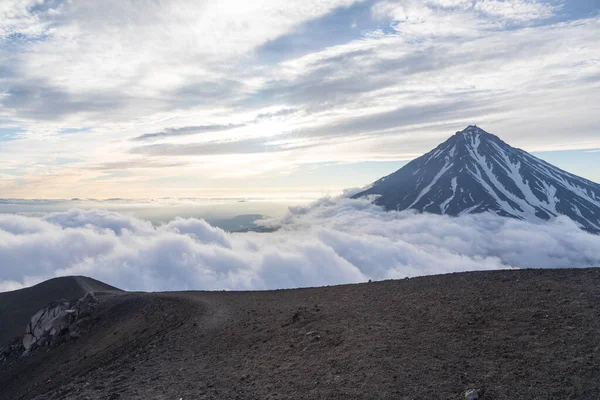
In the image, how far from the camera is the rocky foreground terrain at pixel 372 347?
9.49m

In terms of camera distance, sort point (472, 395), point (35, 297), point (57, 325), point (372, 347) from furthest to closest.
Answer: point (35, 297) < point (57, 325) < point (372, 347) < point (472, 395)

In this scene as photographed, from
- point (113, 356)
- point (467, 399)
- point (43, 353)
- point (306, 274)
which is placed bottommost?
point (306, 274)

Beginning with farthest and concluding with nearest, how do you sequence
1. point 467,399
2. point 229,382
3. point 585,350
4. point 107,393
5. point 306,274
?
point 306,274 < point 107,393 < point 229,382 < point 585,350 < point 467,399

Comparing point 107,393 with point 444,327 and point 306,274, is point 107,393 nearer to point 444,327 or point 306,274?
point 444,327

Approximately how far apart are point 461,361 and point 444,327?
2.71 meters

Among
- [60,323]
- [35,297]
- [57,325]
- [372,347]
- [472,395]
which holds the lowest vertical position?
[35,297]

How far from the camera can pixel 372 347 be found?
1216 cm

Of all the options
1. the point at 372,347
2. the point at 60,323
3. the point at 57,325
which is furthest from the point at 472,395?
the point at 57,325

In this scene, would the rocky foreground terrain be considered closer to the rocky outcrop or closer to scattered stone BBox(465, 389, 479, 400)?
scattered stone BBox(465, 389, 479, 400)

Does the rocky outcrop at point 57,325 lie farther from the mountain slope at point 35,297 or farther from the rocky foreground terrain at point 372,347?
the mountain slope at point 35,297

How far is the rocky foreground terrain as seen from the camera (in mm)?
9492

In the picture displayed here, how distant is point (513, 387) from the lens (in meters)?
8.67

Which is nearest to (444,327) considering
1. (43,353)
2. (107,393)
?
(107,393)

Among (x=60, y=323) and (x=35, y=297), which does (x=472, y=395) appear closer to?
(x=60, y=323)
